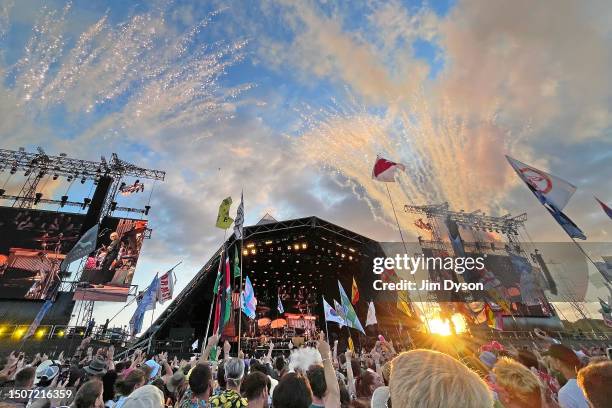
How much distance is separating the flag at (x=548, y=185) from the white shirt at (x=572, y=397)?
803 centimetres

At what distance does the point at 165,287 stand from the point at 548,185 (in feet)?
52.9

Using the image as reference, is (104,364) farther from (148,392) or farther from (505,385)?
(505,385)

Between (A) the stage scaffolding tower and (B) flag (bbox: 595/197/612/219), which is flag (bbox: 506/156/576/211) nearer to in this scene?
(B) flag (bbox: 595/197/612/219)

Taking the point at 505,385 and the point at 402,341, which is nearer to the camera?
the point at 505,385

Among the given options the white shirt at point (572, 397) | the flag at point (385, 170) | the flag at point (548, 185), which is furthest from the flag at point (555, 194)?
the white shirt at point (572, 397)

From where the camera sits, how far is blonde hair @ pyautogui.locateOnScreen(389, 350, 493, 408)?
104 cm

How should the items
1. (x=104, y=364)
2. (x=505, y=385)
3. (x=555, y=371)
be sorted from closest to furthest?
(x=505, y=385), (x=555, y=371), (x=104, y=364)

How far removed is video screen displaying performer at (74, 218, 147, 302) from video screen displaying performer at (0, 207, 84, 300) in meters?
1.77

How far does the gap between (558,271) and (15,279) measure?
2035 inches

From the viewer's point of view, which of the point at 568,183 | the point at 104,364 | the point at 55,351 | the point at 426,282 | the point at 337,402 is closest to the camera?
the point at 337,402

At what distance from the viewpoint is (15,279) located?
19734mm

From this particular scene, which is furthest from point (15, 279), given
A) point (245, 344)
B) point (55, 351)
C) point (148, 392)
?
point (148, 392)

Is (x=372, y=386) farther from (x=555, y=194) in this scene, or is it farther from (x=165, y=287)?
(x=165, y=287)

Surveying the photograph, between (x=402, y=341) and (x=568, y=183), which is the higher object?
(x=568, y=183)
